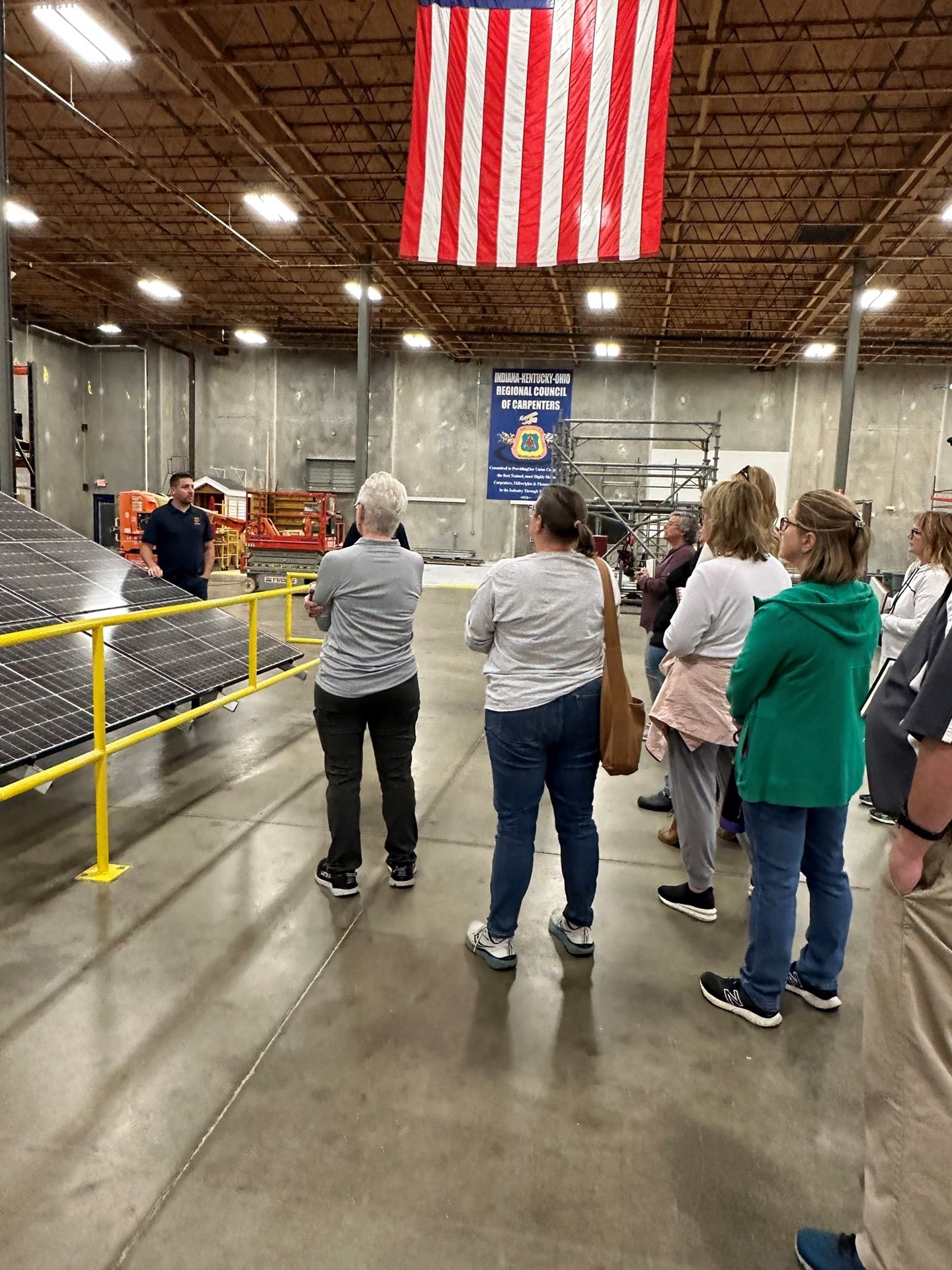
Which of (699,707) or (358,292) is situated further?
(358,292)

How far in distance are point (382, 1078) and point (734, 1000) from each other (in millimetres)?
1335

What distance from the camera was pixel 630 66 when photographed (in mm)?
7586

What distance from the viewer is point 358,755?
361 centimetres

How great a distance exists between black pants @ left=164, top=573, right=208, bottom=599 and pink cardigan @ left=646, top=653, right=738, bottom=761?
475 centimetres

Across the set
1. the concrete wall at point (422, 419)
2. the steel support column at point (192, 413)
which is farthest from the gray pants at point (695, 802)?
the steel support column at point (192, 413)

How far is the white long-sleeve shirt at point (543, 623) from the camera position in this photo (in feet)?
9.27

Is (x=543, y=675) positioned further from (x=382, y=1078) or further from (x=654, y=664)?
(x=654, y=664)

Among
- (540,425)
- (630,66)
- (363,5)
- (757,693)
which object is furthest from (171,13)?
(540,425)

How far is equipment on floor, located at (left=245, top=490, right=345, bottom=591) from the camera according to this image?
17.7 metres

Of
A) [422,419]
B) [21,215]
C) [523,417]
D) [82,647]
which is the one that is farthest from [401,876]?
[422,419]

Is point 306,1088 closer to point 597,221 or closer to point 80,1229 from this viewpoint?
point 80,1229

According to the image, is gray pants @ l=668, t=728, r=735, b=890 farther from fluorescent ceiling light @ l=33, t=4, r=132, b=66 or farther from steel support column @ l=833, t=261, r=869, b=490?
steel support column @ l=833, t=261, r=869, b=490

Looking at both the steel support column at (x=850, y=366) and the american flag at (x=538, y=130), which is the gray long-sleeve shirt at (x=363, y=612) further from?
the steel support column at (x=850, y=366)

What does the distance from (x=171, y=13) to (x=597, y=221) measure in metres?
6.20
